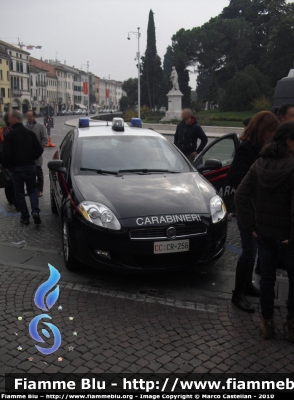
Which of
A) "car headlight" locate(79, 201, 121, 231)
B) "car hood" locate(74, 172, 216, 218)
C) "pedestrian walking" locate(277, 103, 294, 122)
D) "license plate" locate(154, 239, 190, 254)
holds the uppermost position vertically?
"pedestrian walking" locate(277, 103, 294, 122)

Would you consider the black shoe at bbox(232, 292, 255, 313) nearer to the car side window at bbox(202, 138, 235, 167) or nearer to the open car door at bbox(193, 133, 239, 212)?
the open car door at bbox(193, 133, 239, 212)

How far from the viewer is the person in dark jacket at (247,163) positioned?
151 inches

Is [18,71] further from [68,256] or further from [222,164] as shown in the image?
[68,256]

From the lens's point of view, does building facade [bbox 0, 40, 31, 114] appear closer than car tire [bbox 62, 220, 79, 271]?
No

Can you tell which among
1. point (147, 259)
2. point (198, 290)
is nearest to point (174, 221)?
point (147, 259)

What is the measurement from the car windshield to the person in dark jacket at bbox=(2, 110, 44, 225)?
1228 millimetres

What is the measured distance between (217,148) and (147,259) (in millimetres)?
3266

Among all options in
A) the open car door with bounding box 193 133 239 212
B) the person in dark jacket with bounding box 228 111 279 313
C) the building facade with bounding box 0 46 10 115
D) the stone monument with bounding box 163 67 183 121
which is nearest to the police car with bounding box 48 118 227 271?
the person in dark jacket with bounding box 228 111 279 313

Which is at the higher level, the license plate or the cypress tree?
the cypress tree

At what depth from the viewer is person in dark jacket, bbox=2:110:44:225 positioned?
22.4 feet

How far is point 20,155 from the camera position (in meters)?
6.87

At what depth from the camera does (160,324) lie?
12.4 ft

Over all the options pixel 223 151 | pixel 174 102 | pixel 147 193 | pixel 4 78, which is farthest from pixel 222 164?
pixel 4 78

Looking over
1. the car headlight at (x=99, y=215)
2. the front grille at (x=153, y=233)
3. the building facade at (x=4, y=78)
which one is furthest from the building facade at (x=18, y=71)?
the front grille at (x=153, y=233)
